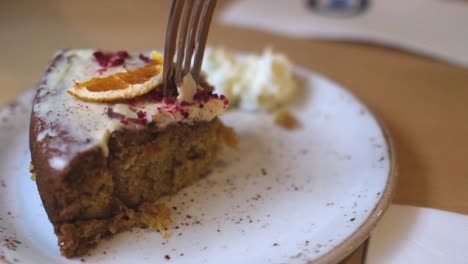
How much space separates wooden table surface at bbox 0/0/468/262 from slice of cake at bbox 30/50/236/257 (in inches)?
29.5

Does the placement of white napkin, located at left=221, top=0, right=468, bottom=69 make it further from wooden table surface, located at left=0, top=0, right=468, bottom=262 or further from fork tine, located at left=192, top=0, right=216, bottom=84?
fork tine, located at left=192, top=0, right=216, bottom=84

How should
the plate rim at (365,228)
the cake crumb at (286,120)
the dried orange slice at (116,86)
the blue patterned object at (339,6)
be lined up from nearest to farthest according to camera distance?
the plate rim at (365,228) → the dried orange slice at (116,86) → the cake crumb at (286,120) → the blue patterned object at (339,6)

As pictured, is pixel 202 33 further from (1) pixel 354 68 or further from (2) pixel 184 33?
(1) pixel 354 68

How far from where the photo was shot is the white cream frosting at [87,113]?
4.65 feet

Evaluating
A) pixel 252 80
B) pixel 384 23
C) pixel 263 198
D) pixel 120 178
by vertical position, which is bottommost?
pixel 263 198

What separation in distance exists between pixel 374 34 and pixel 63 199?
7.01 feet

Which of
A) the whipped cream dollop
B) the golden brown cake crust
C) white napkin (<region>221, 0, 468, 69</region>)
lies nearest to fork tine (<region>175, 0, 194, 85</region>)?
the golden brown cake crust

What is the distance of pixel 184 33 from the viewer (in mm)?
1643

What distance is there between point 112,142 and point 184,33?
0.45 m

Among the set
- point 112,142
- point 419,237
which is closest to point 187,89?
point 112,142

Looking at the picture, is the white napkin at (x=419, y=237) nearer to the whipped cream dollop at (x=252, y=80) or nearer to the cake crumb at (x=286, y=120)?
the cake crumb at (x=286, y=120)

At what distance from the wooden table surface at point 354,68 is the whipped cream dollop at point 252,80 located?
443 millimetres

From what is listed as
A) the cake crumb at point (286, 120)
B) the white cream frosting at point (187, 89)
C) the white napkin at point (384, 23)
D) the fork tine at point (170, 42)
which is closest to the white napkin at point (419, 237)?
the cake crumb at point (286, 120)

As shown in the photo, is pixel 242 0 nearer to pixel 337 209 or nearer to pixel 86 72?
pixel 86 72
